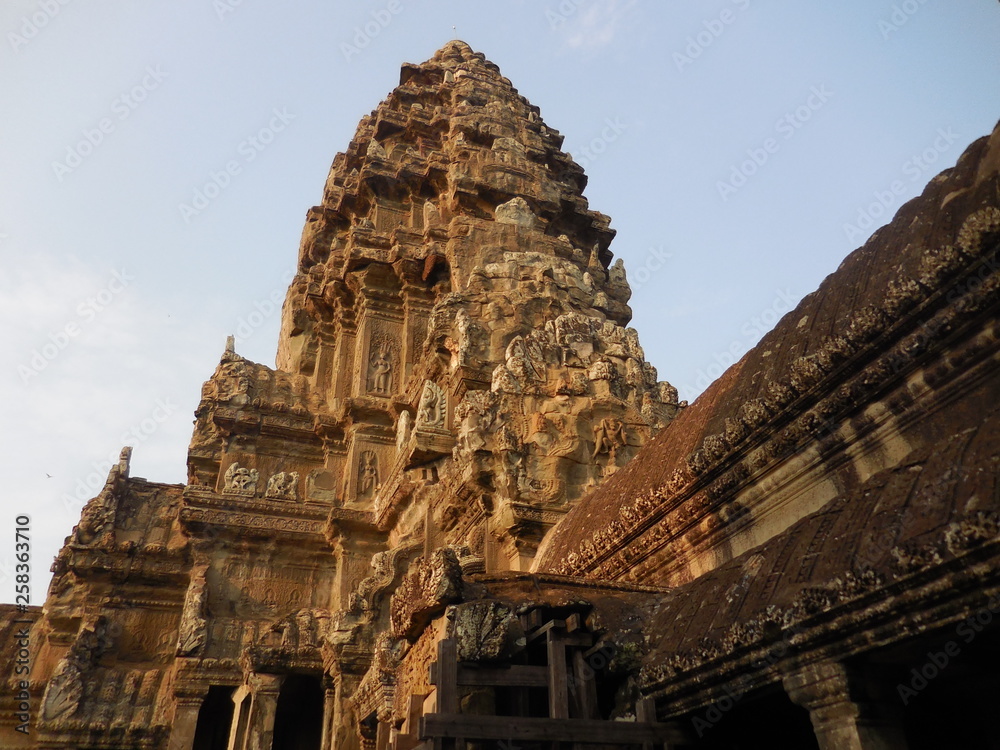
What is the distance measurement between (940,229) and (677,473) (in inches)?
93.9

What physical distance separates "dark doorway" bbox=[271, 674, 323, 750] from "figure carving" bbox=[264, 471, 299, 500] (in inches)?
142

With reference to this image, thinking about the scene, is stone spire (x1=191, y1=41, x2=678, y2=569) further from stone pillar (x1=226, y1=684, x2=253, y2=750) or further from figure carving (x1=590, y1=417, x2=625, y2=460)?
stone pillar (x1=226, y1=684, x2=253, y2=750)

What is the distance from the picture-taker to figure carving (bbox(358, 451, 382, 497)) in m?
16.2

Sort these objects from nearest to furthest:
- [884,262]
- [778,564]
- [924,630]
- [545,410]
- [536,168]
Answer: [924,630] < [778,564] < [884,262] < [545,410] < [536,168]

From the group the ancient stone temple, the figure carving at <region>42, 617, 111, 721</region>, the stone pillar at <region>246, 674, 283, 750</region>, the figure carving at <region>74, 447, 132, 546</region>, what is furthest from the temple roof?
the figure carving at <region>74, 447, 132, 546</region>

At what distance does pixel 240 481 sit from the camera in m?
16.7

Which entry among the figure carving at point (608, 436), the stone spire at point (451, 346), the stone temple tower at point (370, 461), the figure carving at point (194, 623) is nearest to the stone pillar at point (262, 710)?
the stone temple tower at point (370, 461)

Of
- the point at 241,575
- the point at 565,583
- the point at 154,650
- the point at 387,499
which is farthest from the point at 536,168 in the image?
the point at 565,583

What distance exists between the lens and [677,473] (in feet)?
18.4

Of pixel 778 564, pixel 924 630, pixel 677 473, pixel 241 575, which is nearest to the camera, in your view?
pixel 924 630

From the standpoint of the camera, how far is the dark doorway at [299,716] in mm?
15562

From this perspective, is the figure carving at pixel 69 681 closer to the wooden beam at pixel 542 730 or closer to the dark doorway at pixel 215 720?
the dark doorway at pixel 215 720

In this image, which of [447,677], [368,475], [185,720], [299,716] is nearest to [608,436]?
[447,677]

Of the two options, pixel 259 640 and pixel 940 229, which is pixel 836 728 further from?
pixel 259 640
